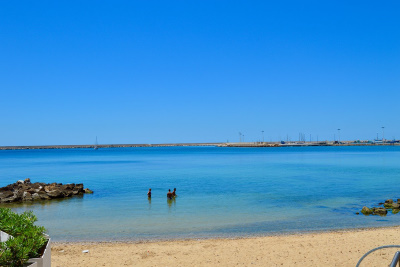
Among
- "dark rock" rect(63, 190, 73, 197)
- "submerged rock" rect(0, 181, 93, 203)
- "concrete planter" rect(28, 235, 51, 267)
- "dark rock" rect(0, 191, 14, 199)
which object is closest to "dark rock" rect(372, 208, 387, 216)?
"concrete planter" rect(28, 235, 51, 267)

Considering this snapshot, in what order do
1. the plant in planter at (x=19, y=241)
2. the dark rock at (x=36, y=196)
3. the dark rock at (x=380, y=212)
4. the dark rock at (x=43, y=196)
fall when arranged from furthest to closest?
the dark rock at (x=43, y=196)
the dark rock at (x=36, y=196)
the dark rock at (x=380, y=212)
the plant in planter at (x=19, y=241)

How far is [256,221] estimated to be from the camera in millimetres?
18969

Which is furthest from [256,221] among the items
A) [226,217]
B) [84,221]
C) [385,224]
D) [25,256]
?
[25,256]

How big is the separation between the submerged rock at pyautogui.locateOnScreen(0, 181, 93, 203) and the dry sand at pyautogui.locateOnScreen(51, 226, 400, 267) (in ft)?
54.7

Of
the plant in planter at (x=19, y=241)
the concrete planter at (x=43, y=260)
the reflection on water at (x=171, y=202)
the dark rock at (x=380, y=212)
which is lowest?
the reflection on water at (x=171, y=202)

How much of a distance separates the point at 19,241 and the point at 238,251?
25.5ft

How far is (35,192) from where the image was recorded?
30.2 m

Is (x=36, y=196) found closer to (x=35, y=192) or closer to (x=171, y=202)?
(x=35, y=192)

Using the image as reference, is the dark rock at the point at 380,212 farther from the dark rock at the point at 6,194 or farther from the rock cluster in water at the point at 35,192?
the dark rock at the point at 6,194

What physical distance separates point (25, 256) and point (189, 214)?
15.2m

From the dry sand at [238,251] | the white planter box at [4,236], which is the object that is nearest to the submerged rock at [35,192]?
the dry sand at [238,251]

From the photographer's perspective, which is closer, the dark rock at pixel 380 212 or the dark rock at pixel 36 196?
the dark rock at pixel 380 212

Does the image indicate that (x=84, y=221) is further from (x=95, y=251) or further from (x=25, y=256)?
(x=25, y=256)

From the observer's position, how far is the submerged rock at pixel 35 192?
1127 inches
